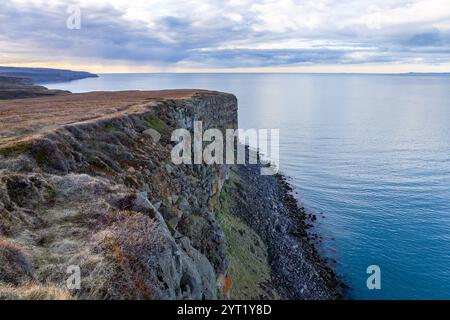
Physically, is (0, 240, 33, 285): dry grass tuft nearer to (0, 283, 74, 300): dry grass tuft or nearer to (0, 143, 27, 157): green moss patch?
(0, 283, 74, 300): dry grass tuft

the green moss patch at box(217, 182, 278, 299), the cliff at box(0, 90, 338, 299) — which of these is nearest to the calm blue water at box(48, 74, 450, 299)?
the cliff at box(0, 90, 338, 299)

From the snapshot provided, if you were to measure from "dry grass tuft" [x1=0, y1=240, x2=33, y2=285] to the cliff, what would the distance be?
0.12 feet

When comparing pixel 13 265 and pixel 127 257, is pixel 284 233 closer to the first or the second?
pixel 127 257

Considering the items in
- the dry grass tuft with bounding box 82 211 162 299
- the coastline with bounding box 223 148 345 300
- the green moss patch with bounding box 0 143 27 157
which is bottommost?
the coastline with bounding box 223 148 345 300

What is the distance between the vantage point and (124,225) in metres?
14.9

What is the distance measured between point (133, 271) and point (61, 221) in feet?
18.3

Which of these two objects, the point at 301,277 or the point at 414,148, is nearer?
the point at 301,277

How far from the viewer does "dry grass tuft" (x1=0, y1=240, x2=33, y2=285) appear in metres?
11.1

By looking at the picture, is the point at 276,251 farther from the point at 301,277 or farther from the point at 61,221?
the point at 61,221

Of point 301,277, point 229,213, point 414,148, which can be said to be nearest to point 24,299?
point 301,277

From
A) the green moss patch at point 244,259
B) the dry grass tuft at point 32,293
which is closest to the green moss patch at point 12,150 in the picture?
the dry grass tuft at point 32,293

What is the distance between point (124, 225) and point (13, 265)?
4407mm

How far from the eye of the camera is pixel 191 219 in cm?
2533
